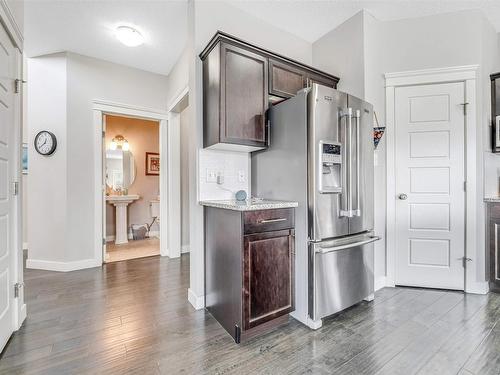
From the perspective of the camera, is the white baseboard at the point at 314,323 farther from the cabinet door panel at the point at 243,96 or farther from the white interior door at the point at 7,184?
the white interior door at the point at 7,184

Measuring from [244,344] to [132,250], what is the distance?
3.24m

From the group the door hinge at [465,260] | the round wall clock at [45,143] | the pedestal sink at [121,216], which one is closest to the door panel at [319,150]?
the door hinge at [465,260]

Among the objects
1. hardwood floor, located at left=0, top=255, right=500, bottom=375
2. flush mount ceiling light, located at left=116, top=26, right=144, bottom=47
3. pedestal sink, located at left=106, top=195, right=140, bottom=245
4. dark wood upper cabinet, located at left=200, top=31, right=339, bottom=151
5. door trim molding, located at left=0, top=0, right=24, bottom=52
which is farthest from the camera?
pedestal sink, located at left=106, top=195, right=140, bottom=245

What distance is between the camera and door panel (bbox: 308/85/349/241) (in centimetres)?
194

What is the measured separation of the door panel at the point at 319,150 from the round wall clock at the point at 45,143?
3.37 metres

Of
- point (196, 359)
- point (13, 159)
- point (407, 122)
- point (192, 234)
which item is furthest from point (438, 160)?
point (13, 159)

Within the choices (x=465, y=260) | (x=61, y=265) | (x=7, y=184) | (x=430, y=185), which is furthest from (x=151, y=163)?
(x=465, y=260)

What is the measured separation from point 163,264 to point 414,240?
10.4 ft

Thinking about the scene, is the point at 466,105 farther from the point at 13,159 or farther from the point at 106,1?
the point at 13,159

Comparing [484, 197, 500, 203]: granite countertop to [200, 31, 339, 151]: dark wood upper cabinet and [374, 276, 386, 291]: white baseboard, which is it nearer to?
[374, 276, 386, 291]: white baseboard

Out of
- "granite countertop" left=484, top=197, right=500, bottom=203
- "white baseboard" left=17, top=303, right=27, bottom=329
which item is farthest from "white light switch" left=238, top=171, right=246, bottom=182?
"granite countertop" left=484, top=197, right=500, bottom=203

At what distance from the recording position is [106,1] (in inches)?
99.4

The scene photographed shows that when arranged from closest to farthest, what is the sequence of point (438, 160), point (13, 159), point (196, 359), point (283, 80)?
point (196, 359), point (13, 159), point (283, 80), point (438, 160)

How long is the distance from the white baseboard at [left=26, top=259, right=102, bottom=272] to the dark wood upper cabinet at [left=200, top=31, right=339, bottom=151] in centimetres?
254
